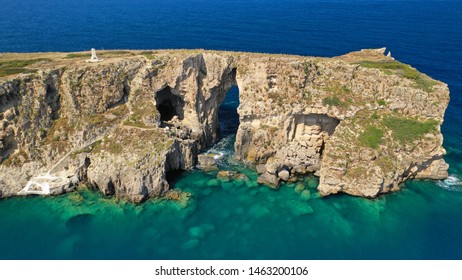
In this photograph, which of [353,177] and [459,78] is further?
[459,78]

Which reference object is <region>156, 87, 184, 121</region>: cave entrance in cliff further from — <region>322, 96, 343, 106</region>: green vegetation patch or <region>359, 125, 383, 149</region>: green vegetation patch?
<region>359, 125, 383, 149</region>: green vegetation patch

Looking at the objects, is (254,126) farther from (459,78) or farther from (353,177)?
(459,78)

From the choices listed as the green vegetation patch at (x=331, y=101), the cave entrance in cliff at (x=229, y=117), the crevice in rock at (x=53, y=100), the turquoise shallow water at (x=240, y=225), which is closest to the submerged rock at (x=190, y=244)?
the turquoise shallow water at (x=240, y=225)

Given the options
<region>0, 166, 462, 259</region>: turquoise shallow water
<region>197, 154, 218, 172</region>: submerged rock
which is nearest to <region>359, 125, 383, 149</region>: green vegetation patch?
<region>0, 166, 462, 259</region>: turquoise shallow water

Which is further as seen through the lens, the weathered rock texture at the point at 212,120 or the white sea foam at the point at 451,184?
the white sea foam at the point at 451,184

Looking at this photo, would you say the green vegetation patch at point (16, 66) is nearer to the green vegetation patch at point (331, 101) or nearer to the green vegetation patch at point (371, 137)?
the green vegetation patch at point (331, 101)

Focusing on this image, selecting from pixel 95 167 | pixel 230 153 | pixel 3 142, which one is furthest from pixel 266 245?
pixel 3 142

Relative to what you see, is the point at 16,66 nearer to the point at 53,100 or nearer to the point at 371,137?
the point at 53,100
